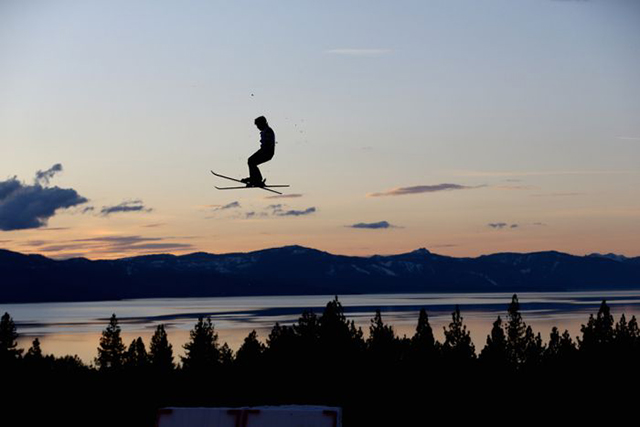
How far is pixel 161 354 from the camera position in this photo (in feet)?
461

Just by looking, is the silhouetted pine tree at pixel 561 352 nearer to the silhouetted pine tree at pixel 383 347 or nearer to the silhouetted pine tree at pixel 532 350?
the silhouetted pine tree at pixel 532 350

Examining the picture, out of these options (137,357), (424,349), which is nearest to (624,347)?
(424,349)

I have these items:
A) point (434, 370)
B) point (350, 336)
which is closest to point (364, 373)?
point (434, 370)

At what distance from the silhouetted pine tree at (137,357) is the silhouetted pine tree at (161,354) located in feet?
3.92

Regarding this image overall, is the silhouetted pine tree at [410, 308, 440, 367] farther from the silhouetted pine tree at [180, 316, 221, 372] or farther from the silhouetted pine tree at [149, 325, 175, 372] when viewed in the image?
the silhouetted pine tree at [149, 325, 175, 372]

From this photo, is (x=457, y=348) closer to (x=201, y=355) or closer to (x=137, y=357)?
(x=201, y=355)

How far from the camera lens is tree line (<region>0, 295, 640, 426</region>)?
99812 millimetres

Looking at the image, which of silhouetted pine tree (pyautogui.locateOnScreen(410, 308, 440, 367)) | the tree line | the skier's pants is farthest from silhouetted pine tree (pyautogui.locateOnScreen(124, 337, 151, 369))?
the skier's pants

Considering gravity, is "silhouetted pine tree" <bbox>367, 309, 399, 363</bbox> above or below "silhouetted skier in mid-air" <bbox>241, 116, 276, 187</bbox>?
below

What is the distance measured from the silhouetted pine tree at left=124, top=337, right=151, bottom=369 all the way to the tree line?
0.29 meters

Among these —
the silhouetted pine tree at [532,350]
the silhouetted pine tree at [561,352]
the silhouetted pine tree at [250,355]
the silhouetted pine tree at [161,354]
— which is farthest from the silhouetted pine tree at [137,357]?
the silhouetted pine tree at [532,350]

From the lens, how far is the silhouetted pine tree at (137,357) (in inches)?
5450

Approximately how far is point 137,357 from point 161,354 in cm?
824

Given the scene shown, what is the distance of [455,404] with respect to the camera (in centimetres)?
9575
